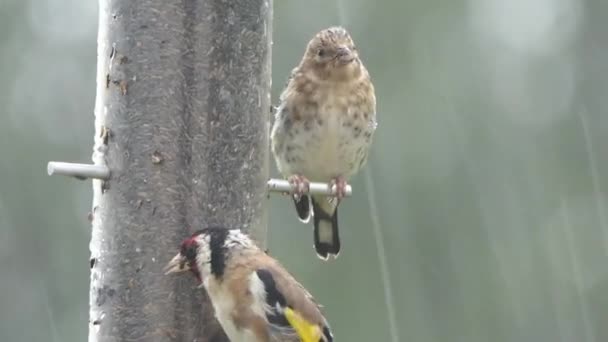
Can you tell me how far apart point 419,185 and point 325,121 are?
7802 millimetres

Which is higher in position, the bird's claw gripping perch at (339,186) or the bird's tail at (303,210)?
the bird's claw gripping perch at (339,186)

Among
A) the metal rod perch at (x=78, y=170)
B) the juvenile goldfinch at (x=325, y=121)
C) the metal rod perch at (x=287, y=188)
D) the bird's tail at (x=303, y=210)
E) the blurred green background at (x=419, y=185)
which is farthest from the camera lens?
the blurred green background at (x=419, y=185)

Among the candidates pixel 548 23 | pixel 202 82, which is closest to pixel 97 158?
pixel 202 82

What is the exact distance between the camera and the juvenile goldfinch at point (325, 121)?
8195 mm

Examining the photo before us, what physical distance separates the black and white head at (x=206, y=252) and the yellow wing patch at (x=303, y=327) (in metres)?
0.27

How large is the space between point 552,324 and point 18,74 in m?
5.96

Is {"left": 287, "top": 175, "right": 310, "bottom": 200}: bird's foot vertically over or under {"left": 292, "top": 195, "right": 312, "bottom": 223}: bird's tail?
over

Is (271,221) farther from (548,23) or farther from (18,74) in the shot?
(548,23)

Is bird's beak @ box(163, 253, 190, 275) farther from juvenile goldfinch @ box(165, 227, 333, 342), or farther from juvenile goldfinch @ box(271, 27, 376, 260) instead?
juvenile goldfinch @ box(271, 27, 376, 260)

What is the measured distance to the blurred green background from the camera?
1563 cm

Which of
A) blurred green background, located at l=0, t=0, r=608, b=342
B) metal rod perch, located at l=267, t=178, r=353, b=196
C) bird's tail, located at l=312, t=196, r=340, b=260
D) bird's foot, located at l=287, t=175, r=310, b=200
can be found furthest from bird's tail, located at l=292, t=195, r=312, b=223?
blurred green background, located at l=0, t=0, r=608, b=342

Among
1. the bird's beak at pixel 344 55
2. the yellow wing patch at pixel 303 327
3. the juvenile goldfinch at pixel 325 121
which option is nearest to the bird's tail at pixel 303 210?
the juvenile goldfinch at pixel 325 121

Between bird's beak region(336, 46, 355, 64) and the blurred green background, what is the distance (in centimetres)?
634

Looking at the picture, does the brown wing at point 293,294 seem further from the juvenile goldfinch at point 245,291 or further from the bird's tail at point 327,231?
the bird's tail at point 327,231
